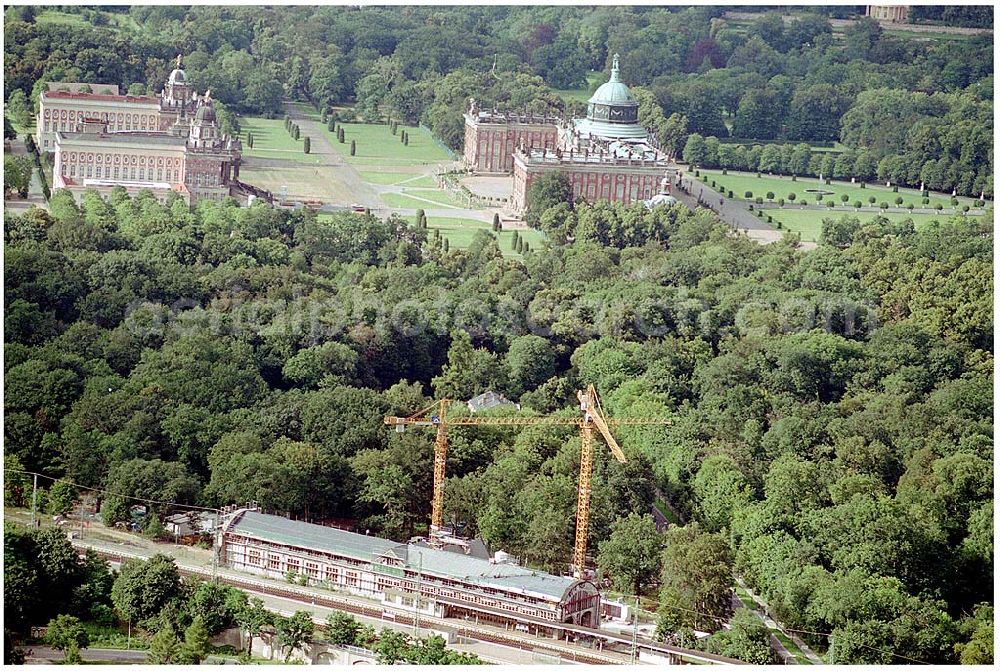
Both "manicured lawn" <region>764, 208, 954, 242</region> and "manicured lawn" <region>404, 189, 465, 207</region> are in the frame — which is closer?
"manicured lawn" <region>764, 208, 954, 242</region>

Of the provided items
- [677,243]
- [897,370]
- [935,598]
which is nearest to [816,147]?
[677,243]

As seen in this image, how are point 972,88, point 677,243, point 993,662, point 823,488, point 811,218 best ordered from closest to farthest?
point 993,662 < point 823,488 < point 677,243 < point 811,218 < point 972,88

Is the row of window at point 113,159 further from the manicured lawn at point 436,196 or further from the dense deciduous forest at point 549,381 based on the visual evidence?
the manicured lawn at point 436,196

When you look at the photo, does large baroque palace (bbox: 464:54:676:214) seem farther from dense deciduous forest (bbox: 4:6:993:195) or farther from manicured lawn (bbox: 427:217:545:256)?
dense deciduous forest (bbox: 4:6:993:195)

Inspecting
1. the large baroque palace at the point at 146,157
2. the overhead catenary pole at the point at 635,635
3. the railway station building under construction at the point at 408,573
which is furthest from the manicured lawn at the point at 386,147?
the overhead catenary pole at the point at 635,635

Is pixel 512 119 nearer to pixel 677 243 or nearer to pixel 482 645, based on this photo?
pixel 677 243

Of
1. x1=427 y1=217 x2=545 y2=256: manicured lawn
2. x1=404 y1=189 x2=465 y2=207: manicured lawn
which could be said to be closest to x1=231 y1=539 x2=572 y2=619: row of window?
x1=427 y1=217 x2=545 y2=256: manicured lawn
